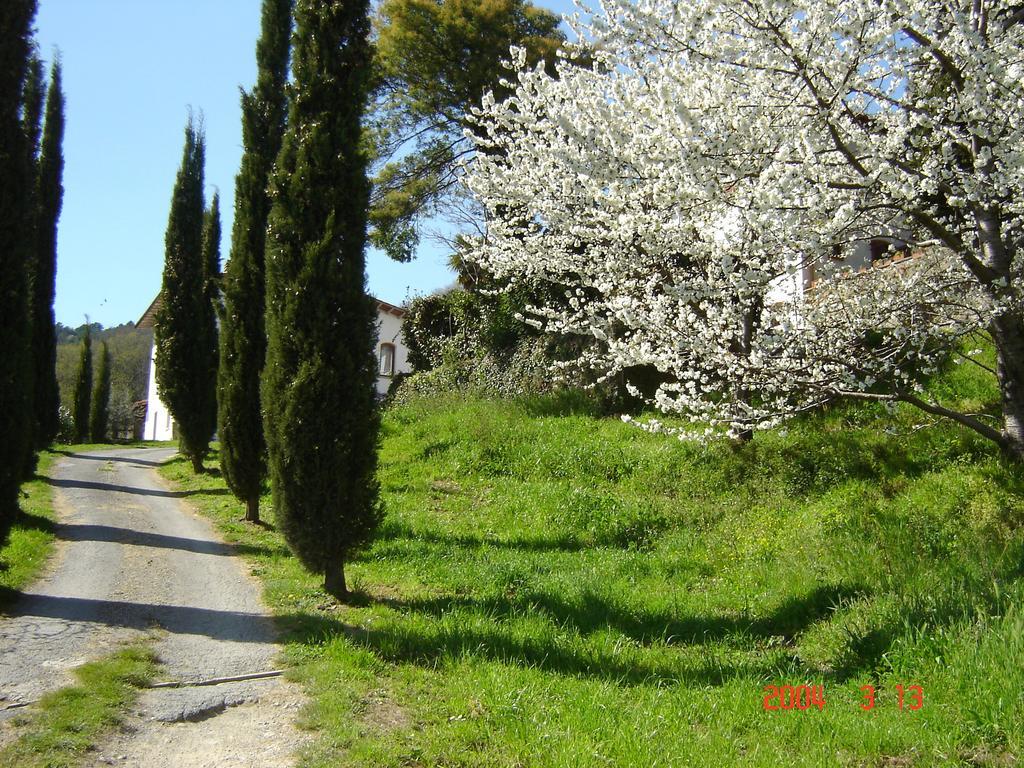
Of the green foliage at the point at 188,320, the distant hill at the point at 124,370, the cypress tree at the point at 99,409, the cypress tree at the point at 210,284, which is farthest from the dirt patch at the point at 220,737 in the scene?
the distant hill at the point at 124,370

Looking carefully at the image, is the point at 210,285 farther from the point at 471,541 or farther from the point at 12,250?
the point at 471,541

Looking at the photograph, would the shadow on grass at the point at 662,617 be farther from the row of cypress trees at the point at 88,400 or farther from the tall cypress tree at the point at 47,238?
the row of cypress trees at the point at 88,400

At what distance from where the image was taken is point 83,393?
26.2 meters

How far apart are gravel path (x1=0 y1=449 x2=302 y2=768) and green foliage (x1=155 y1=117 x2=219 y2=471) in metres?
5.28

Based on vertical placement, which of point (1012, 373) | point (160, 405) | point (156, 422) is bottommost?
point (156, 422)

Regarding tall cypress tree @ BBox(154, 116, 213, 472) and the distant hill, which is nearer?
tall cypress tree @ BBox(154, 116, 213, 472)

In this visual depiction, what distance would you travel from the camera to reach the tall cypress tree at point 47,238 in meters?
16.3

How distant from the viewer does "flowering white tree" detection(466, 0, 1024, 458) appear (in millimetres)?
4996

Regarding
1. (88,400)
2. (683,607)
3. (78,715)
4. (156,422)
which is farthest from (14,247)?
(156,422)

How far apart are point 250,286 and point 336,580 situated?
5.84 metres

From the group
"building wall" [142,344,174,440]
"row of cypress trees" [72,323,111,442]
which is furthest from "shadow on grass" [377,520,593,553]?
"building wall" [142,344,174,440]

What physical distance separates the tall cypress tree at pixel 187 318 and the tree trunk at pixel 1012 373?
14.1 meters

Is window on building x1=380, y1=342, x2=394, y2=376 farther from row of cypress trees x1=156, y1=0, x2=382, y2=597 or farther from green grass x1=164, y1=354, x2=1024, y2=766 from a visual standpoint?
row of cypress trees x1=156, y1=0, x2=382, y2=597

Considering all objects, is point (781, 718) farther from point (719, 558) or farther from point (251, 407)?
point (251, 407)
